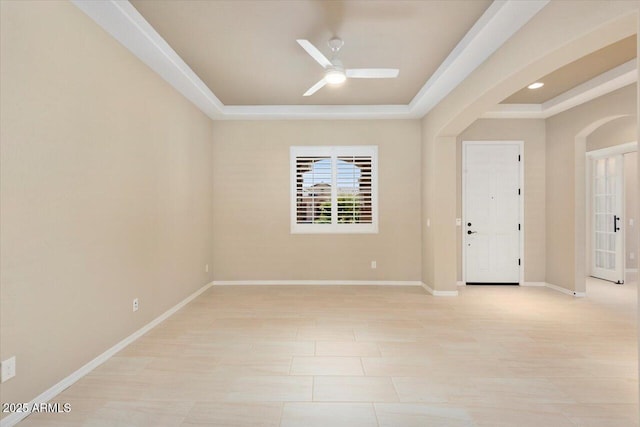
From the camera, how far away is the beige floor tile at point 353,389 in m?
2.19

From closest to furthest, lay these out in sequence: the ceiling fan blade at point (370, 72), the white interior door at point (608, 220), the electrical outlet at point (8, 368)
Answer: the electrical outlet at point (8, 368)
the ceiling fan blade at point (370, 72)
the white interior door at point (608, 220)

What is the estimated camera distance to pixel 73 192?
93.2 inches

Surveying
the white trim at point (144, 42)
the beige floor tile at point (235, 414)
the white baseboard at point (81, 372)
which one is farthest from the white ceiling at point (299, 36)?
the beige floor tile at point (235, 414)

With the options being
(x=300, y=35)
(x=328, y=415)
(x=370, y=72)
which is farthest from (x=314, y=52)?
(x=328, y=415)

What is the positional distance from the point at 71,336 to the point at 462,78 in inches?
176

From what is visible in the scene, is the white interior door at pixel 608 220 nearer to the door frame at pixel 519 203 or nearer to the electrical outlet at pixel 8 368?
the door frame at pixel 519 203

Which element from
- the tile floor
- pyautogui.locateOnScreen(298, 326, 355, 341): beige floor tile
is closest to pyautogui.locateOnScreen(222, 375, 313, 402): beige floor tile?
the tile floor

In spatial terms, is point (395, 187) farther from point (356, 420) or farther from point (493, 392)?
point (356, 420)

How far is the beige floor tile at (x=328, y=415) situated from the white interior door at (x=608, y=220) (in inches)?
233

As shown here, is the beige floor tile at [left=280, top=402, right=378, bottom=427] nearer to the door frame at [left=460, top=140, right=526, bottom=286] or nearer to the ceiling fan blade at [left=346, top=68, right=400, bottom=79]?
the ceiling fan blade at [left=346, top=68, right=400, bottom=79]

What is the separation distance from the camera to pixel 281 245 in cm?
546

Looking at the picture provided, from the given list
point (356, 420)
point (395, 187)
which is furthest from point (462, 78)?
point (356, 420)

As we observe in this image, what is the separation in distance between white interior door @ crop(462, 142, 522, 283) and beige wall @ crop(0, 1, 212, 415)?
4604 mm

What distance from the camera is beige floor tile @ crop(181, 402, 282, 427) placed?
1939mm
